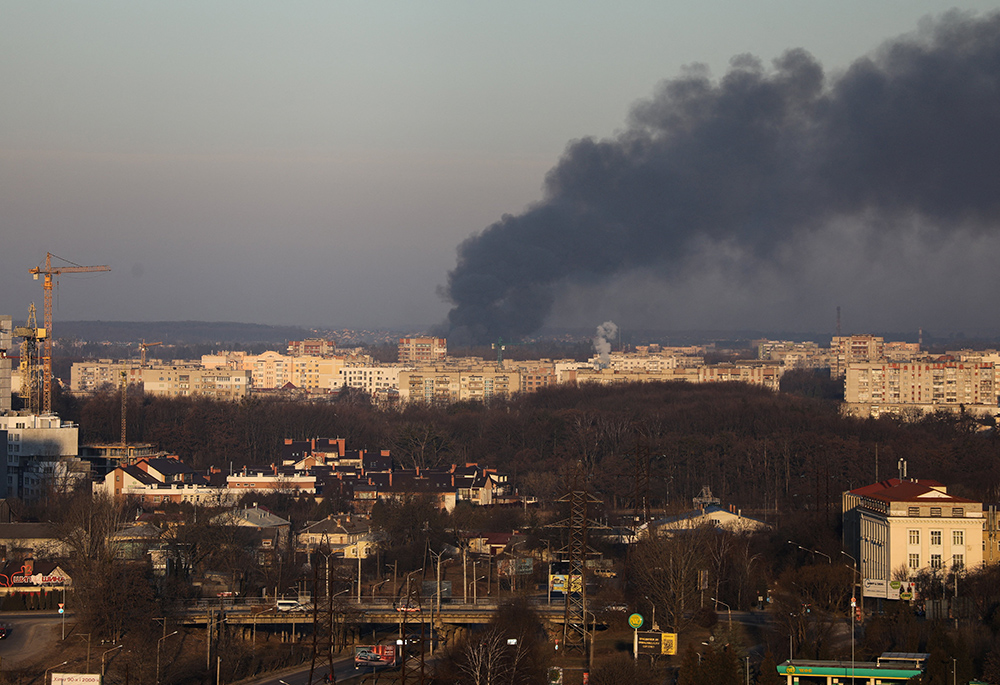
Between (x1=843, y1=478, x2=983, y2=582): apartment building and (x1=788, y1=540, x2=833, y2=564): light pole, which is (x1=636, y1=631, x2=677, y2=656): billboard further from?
(x1=788, y1=540, x2=833, y2=564): light pole

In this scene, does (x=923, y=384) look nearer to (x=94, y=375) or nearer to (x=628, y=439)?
(x=628, y=439)

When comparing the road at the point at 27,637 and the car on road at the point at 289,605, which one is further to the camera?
the car on road at the point at 289,605

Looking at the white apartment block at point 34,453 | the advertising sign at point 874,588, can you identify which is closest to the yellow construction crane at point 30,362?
the white apartment block at point 34,453

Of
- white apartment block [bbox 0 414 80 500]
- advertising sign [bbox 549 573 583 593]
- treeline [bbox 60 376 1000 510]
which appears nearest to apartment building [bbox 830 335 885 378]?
treeline [bbox 60 376 1000 510]

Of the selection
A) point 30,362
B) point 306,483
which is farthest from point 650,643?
point 30,362

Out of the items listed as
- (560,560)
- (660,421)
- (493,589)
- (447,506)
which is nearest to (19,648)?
(493,589)

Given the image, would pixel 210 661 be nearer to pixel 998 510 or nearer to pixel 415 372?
pixel 998 510

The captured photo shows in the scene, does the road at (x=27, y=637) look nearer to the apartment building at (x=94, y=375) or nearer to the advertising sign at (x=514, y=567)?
the advertising sign at (x=514, y=567)
